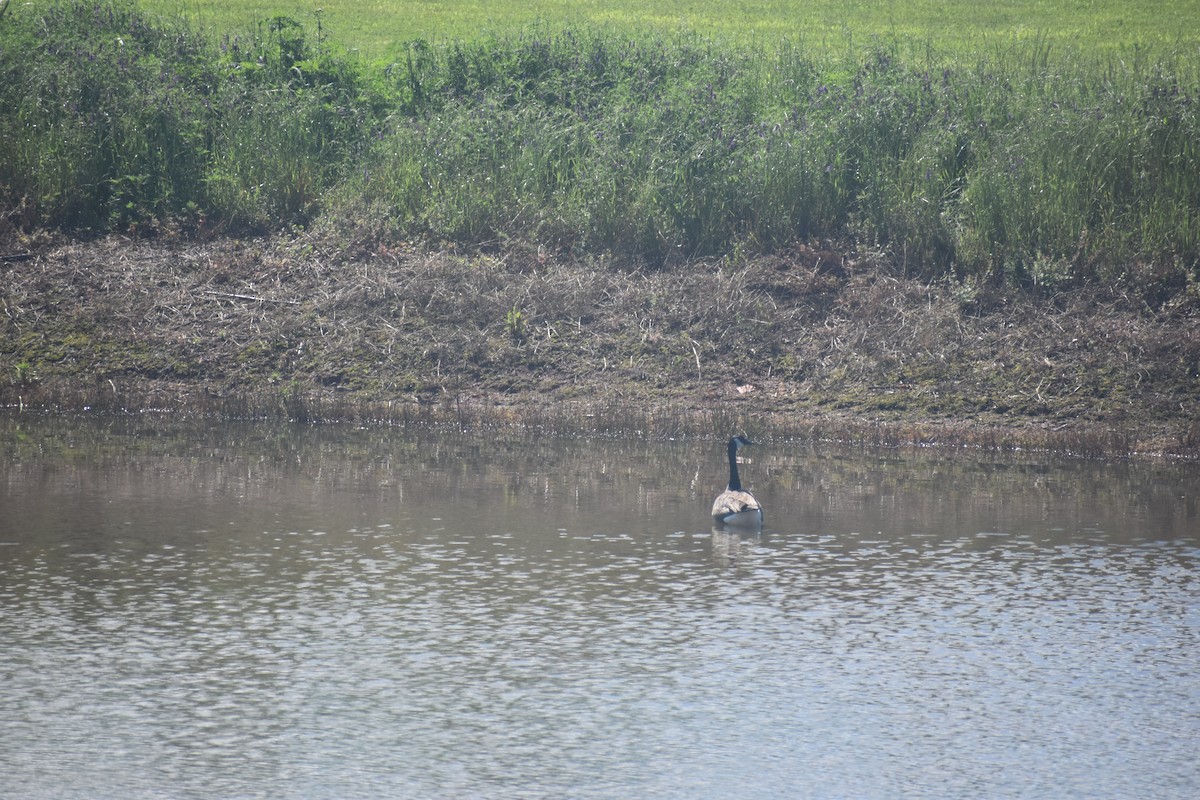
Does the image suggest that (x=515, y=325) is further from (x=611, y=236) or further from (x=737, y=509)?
(x=737, y=509)

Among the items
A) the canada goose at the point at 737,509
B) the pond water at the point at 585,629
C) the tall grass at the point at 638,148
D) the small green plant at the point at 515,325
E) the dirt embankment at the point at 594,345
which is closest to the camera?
the pond water at the point at 585,629

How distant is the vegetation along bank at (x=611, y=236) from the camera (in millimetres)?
18719

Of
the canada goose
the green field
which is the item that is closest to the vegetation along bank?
the green field

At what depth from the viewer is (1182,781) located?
7.14m

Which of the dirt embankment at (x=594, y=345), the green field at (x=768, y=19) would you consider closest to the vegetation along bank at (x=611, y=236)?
the dirt embankment at (x=594, y=345)

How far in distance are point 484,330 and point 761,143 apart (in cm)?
550

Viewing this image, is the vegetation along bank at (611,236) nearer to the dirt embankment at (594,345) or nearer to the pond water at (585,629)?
the dirt embankment at (594,345)

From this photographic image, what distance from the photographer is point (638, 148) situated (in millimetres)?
22891

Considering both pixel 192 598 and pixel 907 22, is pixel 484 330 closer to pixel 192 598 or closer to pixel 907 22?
pixel 192 598

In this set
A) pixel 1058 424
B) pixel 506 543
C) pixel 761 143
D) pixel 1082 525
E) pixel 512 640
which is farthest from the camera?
pixel 761 143

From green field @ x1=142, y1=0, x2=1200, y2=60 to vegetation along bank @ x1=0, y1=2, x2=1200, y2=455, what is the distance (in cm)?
206

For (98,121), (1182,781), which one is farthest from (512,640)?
(98,121)

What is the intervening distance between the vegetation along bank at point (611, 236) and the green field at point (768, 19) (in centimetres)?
206

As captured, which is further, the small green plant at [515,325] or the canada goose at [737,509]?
the small green plant at [515,325]
